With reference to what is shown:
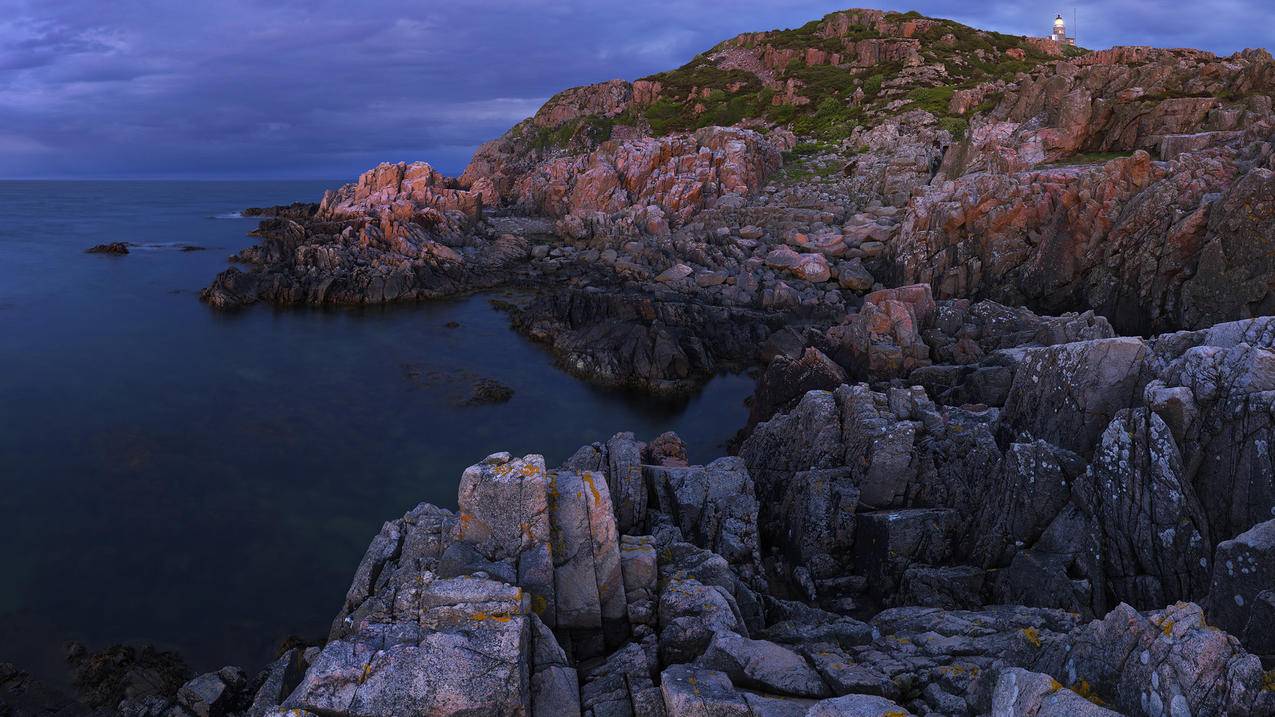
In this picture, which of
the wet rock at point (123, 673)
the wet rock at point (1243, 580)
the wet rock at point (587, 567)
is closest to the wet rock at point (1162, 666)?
the wet rock at point (1243, 580)

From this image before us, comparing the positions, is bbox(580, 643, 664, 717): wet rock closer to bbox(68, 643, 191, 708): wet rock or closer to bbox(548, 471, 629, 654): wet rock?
bbox(548, 471, 629, 654): wet rock

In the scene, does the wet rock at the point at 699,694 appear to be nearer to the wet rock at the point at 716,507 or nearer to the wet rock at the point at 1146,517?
the wet rock at the point at 716,507

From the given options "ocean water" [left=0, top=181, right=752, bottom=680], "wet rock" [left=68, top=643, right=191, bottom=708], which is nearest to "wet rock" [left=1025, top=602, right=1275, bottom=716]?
"wet rock" [left=68, top=643, right=191, bottom=708]

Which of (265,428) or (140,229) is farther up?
(140,229)

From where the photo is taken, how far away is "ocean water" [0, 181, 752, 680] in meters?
20.9

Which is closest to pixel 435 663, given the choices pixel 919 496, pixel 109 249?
pixel 919 496

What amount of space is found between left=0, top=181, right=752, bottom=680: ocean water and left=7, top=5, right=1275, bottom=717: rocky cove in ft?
8.52

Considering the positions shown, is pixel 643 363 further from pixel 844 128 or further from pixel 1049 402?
pixel 844 128

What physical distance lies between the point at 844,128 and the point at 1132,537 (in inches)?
3654

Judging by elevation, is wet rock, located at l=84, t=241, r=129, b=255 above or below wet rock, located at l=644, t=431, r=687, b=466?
above

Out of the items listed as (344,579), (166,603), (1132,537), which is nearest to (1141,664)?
(1132,537)

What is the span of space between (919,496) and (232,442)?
3021 cm

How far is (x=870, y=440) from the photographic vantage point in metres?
19.6

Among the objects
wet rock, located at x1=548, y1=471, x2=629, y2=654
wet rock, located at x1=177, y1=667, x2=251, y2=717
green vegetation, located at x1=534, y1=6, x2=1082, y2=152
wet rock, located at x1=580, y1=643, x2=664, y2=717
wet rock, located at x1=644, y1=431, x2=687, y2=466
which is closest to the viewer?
wet rock, located at x1=580, y1=643, x2=664, y2=717
